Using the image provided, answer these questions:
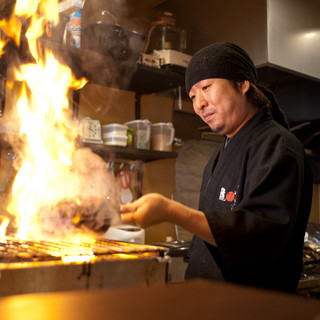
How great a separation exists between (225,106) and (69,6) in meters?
1.37

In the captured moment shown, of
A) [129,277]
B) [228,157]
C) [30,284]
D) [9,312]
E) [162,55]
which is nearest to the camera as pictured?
[9,312]

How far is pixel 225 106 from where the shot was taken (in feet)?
5.90

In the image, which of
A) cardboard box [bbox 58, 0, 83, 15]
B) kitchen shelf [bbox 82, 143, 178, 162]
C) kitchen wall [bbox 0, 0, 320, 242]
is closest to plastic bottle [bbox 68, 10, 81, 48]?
cardboard box [bbox 58, 0, 83, 15]

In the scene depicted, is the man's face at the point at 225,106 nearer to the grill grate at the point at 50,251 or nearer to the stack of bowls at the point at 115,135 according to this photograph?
the grill grate at the point at 50,251

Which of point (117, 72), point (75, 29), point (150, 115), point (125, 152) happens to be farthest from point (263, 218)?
point (150, 115)

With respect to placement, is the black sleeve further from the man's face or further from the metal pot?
the metal pot

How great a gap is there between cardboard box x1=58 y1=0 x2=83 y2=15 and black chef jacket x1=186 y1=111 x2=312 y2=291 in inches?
56.8

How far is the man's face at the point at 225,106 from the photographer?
181 centimetres

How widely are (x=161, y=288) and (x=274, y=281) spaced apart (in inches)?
45.6

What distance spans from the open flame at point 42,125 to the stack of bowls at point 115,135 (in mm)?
167

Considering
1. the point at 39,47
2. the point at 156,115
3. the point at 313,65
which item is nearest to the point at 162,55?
the point at 156,115

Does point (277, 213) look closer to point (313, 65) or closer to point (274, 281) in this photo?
point (274, 281)

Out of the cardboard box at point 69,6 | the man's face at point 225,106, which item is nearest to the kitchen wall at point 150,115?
the cardboard box at point 69,6

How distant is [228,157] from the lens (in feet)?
5.94
